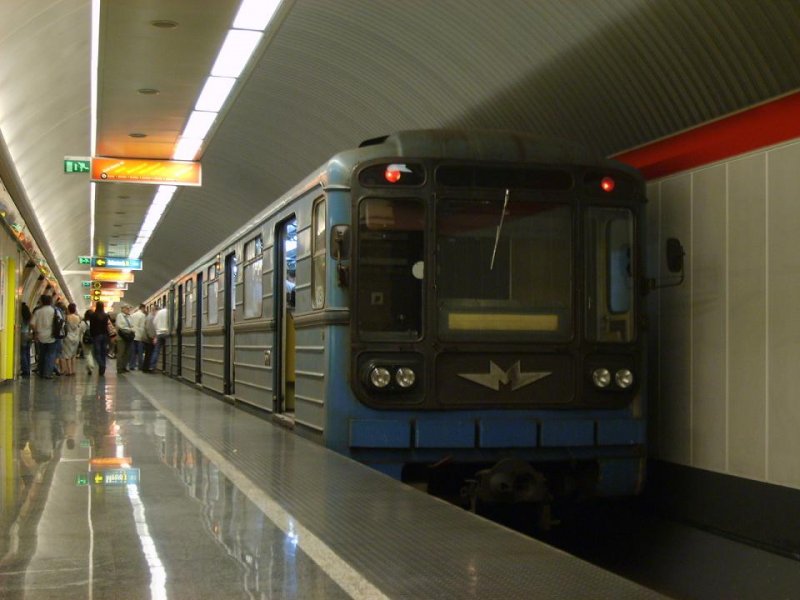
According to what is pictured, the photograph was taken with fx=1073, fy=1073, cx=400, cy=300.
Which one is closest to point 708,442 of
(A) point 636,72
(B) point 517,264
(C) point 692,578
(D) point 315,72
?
(C) point 692,578

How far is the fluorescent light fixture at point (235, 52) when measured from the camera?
13851 millimetres

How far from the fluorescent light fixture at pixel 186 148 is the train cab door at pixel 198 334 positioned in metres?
3.11

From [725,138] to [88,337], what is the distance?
1998 centimetres

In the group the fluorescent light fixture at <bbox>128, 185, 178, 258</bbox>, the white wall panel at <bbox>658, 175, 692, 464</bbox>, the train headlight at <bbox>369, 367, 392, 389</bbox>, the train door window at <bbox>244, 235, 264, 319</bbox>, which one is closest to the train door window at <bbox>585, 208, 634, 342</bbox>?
the white wall panel at <bbox>658, 175, 692, 464</bbox>

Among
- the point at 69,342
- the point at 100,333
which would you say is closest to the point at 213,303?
the point at 100,333

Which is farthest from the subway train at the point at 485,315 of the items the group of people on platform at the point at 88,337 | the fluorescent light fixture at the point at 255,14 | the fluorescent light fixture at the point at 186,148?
the group of people on platform at the point at 88,337

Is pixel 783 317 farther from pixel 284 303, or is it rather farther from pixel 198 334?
pixel 198 334

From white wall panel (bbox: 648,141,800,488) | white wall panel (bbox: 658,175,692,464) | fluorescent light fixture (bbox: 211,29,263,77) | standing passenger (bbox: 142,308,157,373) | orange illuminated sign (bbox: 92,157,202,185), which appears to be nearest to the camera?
white wall panel (bbox: 648,141,800,488)

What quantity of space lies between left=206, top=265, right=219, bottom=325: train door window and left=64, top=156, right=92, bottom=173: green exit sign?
15.0 ft

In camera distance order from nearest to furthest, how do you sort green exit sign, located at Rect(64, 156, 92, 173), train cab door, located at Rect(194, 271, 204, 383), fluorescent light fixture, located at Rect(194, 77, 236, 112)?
1. fluorescent light fixture, located at Rect(194, 77, 236, 112)
2. train cab door, located at Rect(194, 271, 204, 383)
3. green exit sign, located at Rect(64, 156, 92, 173)

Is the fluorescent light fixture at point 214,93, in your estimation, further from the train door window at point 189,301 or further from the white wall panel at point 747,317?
the white wall panel at point 747,317

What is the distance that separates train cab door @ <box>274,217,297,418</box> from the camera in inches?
427

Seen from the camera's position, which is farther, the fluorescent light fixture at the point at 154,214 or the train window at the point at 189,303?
the fluorescent light fixture at the point at 154,214

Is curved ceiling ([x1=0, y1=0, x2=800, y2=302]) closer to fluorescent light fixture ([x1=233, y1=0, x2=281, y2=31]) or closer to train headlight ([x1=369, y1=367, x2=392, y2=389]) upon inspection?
fluorescent light fixture ([x1=233, y1=0, x2=281, y2=31])
